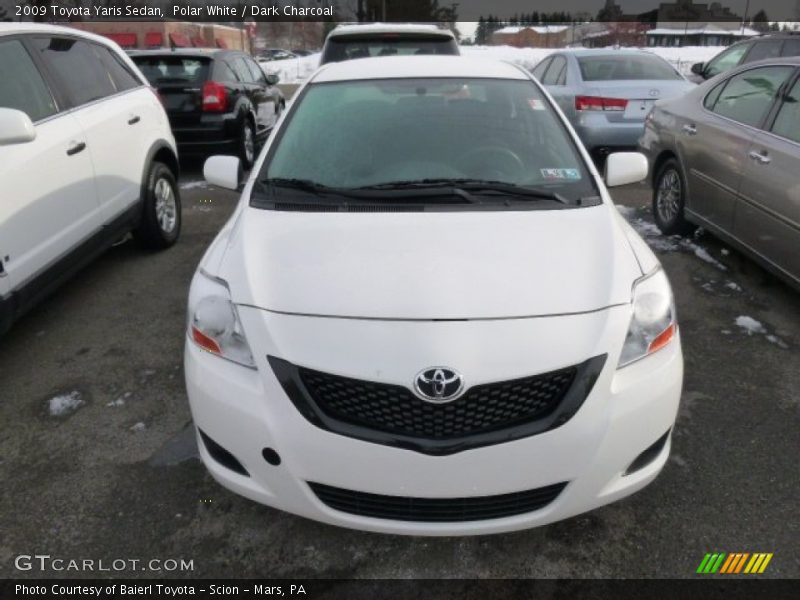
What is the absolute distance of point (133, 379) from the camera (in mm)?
3412

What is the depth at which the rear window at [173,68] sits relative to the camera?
7.68 m

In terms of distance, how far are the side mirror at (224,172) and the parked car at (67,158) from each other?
0.87 meters

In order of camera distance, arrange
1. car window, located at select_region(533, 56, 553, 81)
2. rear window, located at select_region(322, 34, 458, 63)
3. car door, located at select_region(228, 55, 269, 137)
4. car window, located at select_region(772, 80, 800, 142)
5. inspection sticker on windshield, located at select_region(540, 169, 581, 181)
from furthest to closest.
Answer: car window, located at select_region(533, 56, 553, 81)
car door, located at select_region(228, 55, 269, 137)
rear window, located at select_region(322, 34, 458, 63)
car window, located at select_region(772, 80, 800, 142)
inspection sticker on windshield, located at select_region(540, 169, 581, 181)

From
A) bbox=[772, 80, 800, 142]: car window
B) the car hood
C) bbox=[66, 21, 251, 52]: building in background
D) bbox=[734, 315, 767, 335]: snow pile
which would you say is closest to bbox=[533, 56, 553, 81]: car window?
bbox=[772, 80, 800, 142]: car window

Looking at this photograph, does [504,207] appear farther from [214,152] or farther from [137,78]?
[214,152]

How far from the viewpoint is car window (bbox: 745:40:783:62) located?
9.47m

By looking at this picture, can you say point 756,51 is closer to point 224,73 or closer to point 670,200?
point 670,200

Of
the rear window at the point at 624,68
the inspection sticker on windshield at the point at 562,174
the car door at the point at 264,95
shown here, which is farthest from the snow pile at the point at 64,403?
the rear window at the point at 624,68

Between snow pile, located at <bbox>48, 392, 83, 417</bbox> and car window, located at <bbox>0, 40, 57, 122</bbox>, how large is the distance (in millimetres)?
1634

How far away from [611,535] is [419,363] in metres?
1.08

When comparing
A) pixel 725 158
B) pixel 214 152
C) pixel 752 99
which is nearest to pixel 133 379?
pixel 725 158

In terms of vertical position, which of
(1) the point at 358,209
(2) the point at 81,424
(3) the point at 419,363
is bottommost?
(2) the point at 81,424

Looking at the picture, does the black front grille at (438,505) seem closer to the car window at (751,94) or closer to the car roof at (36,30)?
the car roof at (36,30)

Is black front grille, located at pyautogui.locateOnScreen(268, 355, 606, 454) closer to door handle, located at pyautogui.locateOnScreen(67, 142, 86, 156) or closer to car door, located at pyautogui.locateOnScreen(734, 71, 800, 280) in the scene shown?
car door, located at pyautogui.locateOnScreen(734, 71, 800, 280)
